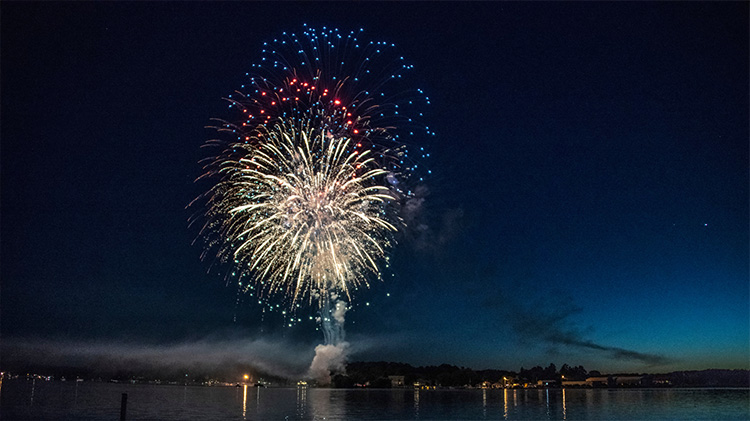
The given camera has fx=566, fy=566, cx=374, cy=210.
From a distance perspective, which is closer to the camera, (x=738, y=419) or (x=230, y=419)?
(x=230, y=419)

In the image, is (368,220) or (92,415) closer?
(368,220)

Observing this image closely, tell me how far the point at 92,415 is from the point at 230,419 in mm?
11083

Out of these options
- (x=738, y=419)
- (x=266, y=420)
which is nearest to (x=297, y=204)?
(x=266, y=420)

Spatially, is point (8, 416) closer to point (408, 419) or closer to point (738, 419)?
point (408, 419)

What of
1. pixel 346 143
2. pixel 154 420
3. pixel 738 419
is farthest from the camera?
pixel 738 419

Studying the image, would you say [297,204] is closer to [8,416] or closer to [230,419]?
[230,419]

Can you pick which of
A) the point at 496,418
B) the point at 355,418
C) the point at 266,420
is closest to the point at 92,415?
the point at 266,420

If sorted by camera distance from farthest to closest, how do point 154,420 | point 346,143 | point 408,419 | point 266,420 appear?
point 408,419, point 266,420, point 154,420, point 346,143

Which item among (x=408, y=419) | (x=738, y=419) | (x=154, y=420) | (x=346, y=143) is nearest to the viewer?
(x=346, y=143)

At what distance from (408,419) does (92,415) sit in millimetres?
24512

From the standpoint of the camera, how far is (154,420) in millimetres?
38812

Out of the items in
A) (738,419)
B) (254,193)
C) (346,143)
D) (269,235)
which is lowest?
(738,419)

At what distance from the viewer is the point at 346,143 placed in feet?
98.9

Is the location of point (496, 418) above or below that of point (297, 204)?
below
